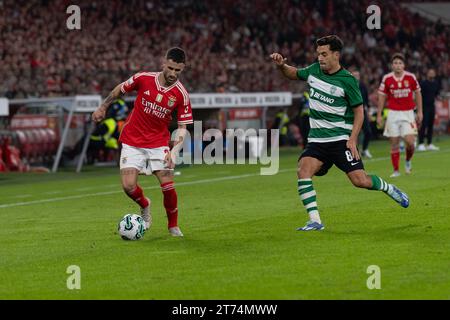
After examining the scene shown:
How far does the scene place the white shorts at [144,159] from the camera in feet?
44.5

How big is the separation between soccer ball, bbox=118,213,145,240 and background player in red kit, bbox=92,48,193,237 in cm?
36

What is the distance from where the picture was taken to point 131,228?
13367mm

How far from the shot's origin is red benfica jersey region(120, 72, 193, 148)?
13453 mm

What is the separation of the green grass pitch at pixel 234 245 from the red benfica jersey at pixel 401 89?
1788mm

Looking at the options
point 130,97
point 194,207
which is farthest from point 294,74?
point 130,97

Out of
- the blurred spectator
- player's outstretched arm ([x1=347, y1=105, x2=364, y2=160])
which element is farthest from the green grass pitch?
the blurred spectator

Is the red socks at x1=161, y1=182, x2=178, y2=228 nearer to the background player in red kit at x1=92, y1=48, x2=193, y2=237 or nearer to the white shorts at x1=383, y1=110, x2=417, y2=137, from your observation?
the background player in red kit at x1=92, y1=48, x2=193, y2=237

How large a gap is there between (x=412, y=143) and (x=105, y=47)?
674 inches

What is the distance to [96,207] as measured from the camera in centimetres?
1811

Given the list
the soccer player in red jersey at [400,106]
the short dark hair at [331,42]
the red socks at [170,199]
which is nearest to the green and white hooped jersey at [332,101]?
the short dark hair at [331,42]

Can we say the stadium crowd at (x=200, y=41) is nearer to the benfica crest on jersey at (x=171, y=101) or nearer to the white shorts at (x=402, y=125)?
the white shorts at (x=402, y=125)

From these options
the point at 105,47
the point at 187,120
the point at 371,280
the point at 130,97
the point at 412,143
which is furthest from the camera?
the point at 105,47

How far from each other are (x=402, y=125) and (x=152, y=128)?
9.96 metres
